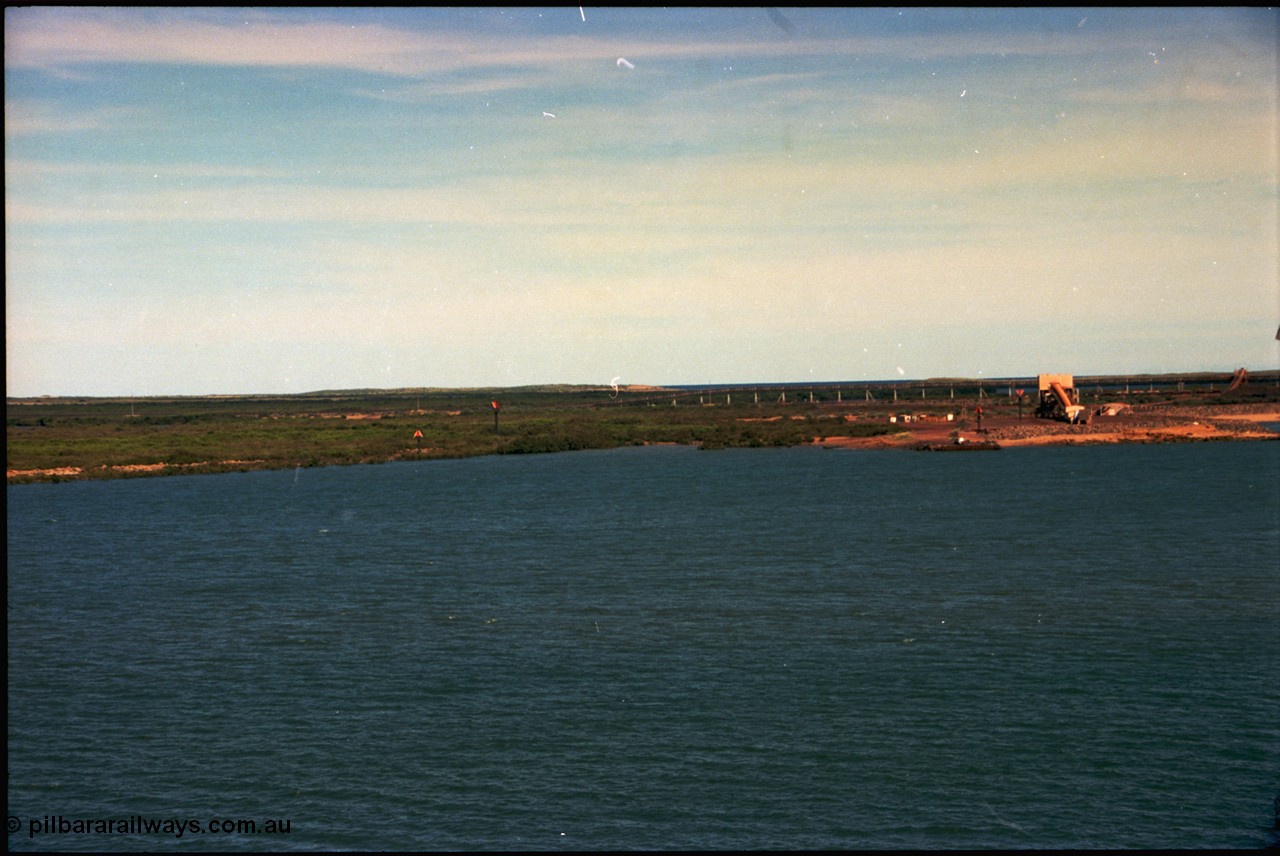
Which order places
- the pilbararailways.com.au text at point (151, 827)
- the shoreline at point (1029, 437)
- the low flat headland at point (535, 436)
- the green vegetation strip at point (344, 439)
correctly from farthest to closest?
the low flat headland at point (535, 436) → the shoreline at point (1029, 437) → the green vegetation strip at point (344, 439) → the pilbararailways.com.au text at point (151, 827)

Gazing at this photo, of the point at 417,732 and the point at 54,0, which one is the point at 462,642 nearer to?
the point at 417,732

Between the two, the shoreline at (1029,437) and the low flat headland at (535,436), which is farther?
the low flat headland at (535,436)

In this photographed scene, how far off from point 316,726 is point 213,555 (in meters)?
35.8

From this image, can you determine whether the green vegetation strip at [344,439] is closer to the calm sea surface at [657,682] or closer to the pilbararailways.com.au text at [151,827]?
the calm sea surface at [657,682]

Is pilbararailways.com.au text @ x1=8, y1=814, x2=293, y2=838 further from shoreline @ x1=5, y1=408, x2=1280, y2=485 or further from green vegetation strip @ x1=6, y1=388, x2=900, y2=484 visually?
shoreline @ x1=5, y1=408, x2=1280, y2=485

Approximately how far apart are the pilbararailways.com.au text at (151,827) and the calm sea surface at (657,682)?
0.12 metres

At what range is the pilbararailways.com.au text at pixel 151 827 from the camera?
25422mm

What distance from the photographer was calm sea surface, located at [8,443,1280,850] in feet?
85.4

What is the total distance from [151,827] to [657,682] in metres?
15.0

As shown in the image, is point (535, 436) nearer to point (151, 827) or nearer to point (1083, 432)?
point (1083, 432)

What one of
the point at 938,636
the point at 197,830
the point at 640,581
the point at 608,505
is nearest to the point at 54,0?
the point at 197,830

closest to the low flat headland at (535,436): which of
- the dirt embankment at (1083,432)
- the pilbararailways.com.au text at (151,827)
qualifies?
the dirt embankment at (1083,432)

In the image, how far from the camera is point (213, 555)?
6525 centimetres

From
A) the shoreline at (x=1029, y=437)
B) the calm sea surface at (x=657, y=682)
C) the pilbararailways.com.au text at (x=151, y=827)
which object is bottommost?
the pilbararailways.com.au text at (x=151, y=827)
